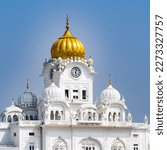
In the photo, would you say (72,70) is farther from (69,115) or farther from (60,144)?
(60,144)

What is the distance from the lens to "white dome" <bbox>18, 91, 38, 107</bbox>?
187 feet

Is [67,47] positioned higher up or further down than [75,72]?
higher up

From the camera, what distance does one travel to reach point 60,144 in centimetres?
5262

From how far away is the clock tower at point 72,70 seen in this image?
56594 millimetres

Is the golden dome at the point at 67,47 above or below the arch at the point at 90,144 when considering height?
above

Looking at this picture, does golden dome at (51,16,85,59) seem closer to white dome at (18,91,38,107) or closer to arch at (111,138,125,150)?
white dome at (18,91,38,107)

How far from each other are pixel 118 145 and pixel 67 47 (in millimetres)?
8970

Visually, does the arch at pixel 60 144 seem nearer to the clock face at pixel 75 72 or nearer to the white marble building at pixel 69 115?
the white marble building at pixel 69 115

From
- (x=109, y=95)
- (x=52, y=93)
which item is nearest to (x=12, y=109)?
(x=52, y=93)

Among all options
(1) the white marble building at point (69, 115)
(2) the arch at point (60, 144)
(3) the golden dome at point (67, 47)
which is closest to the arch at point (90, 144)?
(1) the white marble building at point (69, 115)

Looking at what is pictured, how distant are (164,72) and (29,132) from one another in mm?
29597

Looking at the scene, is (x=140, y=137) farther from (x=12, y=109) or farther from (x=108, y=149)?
(x=12, y=109)

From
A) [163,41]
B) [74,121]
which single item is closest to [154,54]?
[163,41]

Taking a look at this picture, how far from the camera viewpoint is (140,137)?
183 ft
